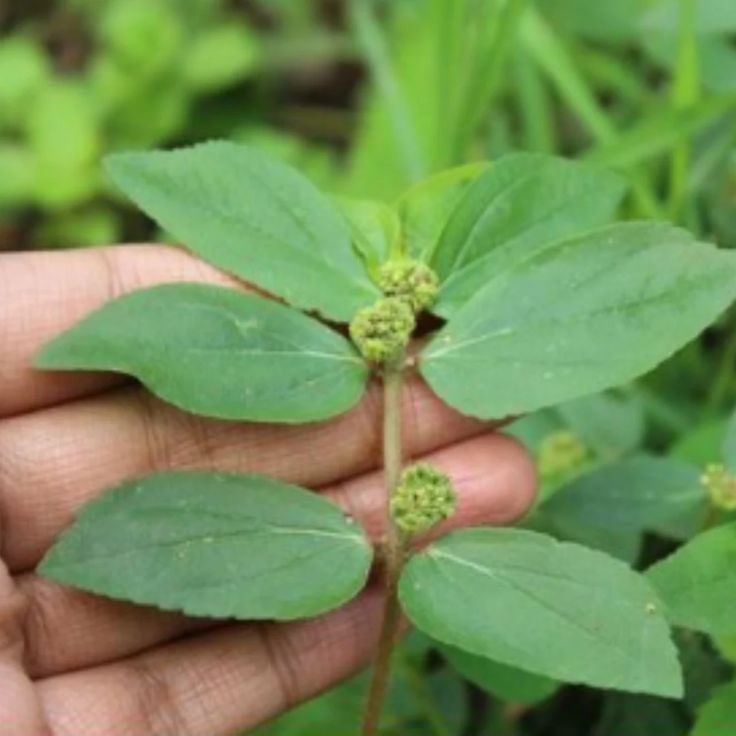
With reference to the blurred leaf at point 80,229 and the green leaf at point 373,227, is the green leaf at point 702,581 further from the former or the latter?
the blurred leaf at point 80,229

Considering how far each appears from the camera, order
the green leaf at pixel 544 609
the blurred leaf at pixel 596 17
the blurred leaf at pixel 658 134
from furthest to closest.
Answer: the blurred leaf at pixel 596 17
the blurred leaf at pixel 658 134
the green leaf at pixel 544 609

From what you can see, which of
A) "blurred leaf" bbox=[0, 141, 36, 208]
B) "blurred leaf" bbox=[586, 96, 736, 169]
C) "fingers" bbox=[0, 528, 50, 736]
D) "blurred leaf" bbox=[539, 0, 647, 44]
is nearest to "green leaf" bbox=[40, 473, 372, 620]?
"fingers" bbox=[0, 528, 50, 736]

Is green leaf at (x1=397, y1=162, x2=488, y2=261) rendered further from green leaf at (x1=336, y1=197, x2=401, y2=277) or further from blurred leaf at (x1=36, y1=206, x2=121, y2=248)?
blurred leaf at (x1=36, y1=206, x2=121, y2=248)

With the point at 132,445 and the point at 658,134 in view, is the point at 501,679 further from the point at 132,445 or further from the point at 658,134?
the point at 658,134

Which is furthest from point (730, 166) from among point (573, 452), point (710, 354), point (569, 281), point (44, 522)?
point (44, 522)

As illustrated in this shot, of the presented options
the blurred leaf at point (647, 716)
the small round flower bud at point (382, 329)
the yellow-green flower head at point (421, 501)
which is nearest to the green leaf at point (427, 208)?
the small round flower bud at point (382, 329)
